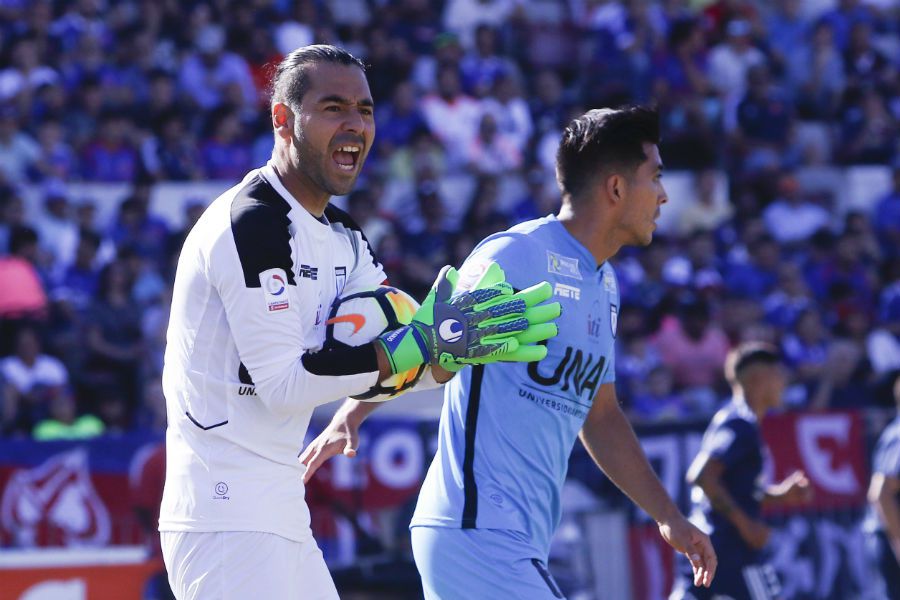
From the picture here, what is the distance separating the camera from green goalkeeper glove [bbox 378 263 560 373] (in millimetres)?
4163

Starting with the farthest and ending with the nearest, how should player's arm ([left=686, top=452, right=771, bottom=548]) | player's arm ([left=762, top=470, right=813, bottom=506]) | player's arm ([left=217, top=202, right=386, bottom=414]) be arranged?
player's arm ([left=686, top=452, right=771, bottom=548])
player's arm ([left=762, top=470, right=813, bottom=506])
player's arm ([left=217, top=202, right=386, bottom=414])

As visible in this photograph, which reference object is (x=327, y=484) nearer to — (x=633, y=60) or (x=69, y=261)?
(x=69, y=261)

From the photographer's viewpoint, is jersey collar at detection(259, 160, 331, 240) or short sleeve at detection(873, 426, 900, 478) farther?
short sleeve at detection(873, 426, 900, 478)

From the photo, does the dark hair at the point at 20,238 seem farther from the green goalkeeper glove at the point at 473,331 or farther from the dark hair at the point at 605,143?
the green goalkeeper glove at the point at 473,331

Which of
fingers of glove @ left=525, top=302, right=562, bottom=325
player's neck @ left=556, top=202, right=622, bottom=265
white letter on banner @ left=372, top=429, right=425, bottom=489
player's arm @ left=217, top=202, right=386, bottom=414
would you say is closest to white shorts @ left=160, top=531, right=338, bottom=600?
player's arm @ left=217, top=202, right=386, bottom=414

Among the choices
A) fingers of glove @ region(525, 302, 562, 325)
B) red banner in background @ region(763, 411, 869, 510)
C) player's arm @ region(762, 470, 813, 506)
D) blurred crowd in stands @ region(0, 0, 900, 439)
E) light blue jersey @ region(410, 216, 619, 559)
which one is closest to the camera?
fingers of glove @ region(525, 302, 562, 325)

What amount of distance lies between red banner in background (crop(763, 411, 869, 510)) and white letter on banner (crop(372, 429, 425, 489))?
277cm

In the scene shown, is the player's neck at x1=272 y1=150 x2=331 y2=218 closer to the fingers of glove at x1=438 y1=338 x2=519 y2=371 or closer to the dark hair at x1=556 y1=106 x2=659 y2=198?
the fingers of glove at x1=438 y1=338 x2=519 y2=371

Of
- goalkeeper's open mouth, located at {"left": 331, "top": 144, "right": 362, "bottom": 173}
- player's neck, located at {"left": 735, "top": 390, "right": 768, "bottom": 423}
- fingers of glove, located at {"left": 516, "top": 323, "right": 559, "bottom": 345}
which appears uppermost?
goalkeeper's open mouth, located at {"left": 331, "top": 144, "right": 362, "bottom": 173}

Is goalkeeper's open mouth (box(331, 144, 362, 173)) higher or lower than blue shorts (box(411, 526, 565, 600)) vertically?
higher

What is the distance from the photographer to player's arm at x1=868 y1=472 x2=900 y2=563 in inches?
340

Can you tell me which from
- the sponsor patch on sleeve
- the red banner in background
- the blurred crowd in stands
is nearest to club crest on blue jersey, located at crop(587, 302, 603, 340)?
the sponsor patch on sleeve

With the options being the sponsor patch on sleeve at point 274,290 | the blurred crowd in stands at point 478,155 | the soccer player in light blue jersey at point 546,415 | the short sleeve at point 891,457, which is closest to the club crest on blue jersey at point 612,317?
the soccer player in light blue jersey at point 546,415

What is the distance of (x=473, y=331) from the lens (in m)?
4.17
